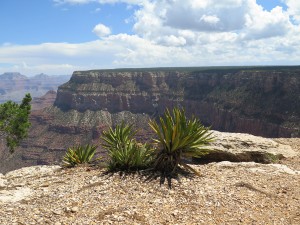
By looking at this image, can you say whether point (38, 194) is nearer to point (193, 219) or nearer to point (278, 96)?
point (193, 219)

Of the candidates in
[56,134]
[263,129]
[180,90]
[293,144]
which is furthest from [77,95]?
[293,144]

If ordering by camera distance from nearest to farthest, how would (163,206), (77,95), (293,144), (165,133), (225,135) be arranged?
(163,206)
(165,133)
(225,135)
(293,144)
(77,95)

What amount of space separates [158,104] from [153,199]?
13209cm

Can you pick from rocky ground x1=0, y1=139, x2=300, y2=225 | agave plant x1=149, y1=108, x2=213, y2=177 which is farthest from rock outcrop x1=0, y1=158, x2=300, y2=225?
agave plant x1=149, y1=108, x2=213, y2=177

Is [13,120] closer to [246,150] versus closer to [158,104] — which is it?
[246,150]

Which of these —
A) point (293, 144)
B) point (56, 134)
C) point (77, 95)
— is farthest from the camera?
point (77, 95)

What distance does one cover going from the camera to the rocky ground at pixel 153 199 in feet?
25.2

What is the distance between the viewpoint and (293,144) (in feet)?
55.0

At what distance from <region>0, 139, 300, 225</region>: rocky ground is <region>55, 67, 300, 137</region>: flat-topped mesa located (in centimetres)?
6544

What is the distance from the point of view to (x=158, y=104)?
14050 cm

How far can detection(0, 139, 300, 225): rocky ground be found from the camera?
25.2ft

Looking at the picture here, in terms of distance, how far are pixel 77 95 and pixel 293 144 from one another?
137424 mm

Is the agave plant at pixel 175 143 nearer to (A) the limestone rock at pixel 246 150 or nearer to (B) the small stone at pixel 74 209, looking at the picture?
(B) the small stone at pixel 74 209

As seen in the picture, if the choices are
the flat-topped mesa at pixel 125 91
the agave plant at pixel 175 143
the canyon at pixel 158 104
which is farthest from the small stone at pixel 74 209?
the flat-topped mesa at pixel 125 91
